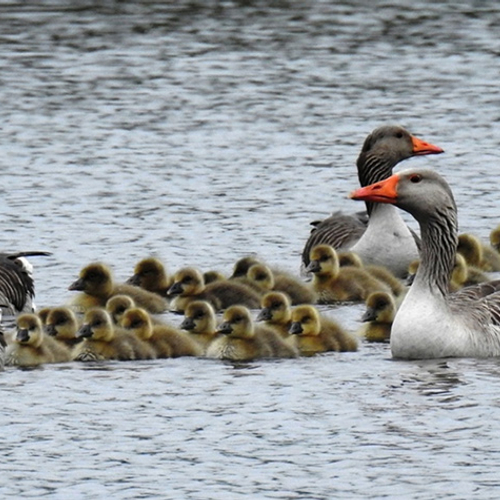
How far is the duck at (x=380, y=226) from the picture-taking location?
16.0 meters

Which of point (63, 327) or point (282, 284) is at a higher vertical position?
point (63, 327)

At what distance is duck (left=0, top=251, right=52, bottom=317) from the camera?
47.4ft

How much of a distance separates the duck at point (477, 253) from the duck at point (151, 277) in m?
2.57

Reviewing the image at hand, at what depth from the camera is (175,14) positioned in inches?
1261

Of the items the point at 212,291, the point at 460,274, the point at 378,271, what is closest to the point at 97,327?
the point at 212,291

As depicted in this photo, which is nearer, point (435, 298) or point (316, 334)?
point (435, 298)

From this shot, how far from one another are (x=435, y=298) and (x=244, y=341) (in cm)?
128

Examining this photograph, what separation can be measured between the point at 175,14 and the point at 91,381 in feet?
66.9

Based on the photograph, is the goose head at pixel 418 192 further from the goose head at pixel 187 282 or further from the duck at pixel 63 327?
the duck at pixel 63 327

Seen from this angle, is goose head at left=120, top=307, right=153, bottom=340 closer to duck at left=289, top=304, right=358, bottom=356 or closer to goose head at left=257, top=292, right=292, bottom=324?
goose head at left=257, top=292, right=292, bottom=324

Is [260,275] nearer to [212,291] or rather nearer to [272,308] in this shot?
[212,291]

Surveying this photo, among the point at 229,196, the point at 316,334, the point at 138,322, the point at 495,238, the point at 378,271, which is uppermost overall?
the point at 138,322

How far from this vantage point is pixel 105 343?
12.8 m

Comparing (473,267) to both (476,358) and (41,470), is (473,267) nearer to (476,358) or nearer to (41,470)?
(476,358)
